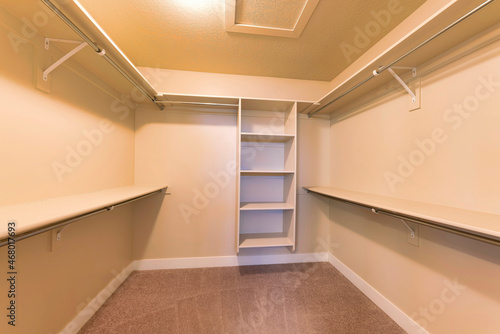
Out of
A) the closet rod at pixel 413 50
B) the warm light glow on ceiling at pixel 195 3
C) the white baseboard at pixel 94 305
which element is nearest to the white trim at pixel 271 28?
the warm light glow on ceiling at pixel 195 3

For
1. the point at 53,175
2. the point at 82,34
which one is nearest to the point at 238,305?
the point at 53,175

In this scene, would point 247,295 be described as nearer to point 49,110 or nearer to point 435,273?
point 435,273

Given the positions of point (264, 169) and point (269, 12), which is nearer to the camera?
point (269, 12)

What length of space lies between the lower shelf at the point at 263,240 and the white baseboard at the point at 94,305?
1218 millimetres

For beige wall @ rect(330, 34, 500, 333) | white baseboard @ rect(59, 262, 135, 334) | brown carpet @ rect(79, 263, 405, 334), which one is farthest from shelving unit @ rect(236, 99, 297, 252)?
white baseboard @ rect(59, 262, 135, 334)

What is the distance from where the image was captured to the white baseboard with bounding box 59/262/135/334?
3.74 ft

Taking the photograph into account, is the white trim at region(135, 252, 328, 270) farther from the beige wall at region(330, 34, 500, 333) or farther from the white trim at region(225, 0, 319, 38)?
the white trim at region(225, 0, 319, 38)

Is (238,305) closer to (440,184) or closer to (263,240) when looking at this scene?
(263,240)

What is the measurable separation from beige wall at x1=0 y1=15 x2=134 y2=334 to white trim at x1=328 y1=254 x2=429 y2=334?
2200mm

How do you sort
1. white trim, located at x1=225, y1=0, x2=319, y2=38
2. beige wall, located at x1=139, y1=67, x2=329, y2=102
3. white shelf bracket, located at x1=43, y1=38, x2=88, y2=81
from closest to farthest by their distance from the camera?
white shelf bracket, located at x1=43, y1=38, x2=88, y2=81
white trim, located at x1=225, y1=0, x2=319, y2=38
beige wall, located at x1=139, y1=67, x2=329, y2=102

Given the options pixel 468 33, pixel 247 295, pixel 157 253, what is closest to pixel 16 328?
pixel 157 253

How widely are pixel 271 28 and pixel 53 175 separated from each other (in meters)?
1.78

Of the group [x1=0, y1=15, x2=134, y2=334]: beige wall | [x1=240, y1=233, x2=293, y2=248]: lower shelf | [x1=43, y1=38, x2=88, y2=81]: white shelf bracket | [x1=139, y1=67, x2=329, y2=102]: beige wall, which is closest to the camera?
[x1=0, y1=15, x2=134, y2=334]: beige wall

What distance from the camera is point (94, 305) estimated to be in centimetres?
132
